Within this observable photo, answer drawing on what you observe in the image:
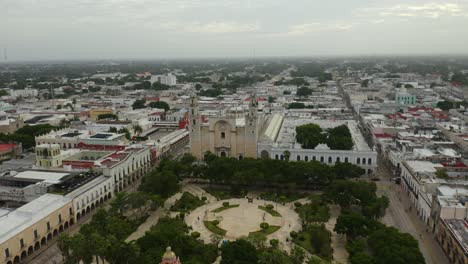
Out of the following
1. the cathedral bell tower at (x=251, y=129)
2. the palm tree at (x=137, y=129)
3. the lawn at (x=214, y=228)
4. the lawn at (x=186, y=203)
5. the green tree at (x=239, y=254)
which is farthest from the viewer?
the palm tree at (x=137, y=129)

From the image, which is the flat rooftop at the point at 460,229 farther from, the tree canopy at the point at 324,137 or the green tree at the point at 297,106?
the green tree at the point at 297,106

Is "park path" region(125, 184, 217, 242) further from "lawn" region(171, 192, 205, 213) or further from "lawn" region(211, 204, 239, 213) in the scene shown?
"lawn" region(211, 204, 239, 213)

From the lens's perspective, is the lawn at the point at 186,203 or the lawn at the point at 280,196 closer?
the lawn at the point at 186,203

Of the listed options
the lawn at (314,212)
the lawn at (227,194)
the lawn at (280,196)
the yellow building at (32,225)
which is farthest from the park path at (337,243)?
the yellow building at (32,225)

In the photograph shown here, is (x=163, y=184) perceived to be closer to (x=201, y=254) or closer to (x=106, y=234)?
(x=106, y=234)

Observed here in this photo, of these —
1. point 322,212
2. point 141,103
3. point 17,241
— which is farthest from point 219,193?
point 141,103
